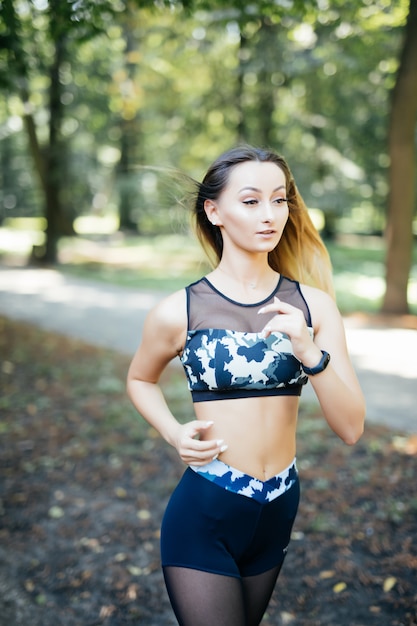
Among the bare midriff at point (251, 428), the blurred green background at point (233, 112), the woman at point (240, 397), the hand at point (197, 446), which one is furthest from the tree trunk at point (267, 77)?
the hand at point (197, 446)

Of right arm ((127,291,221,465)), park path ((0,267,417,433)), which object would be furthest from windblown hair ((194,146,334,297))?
park path ((0,267,417,433))

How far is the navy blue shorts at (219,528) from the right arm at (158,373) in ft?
0.51

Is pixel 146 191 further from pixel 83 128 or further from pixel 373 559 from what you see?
pixel 373 559

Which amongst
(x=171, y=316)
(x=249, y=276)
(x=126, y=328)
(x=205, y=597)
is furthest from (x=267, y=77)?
(x=205, y=597)

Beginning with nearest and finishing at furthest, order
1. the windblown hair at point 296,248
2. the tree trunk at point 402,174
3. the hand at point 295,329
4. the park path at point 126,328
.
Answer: the hand at point 295,329, the windblown hair at point 296,248, the park path at point 126,328, the tree trunk at point 402,174

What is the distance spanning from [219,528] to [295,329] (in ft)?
2.42

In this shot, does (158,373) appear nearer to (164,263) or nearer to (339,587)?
(339,587)

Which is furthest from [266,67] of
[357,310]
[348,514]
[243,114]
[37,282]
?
[348,514]

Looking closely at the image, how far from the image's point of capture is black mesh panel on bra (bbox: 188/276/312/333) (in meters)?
2.01

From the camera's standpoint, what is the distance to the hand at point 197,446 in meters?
1.91

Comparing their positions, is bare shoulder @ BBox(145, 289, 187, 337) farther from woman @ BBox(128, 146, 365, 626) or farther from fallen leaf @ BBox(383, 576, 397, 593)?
fallen leaf @ BBox(383, 576, 397, 593)

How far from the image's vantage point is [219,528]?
6.59 feet

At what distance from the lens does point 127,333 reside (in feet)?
33.0

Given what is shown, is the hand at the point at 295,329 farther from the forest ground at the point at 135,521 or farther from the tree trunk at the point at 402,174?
the tree trunk at the point at 402,174
